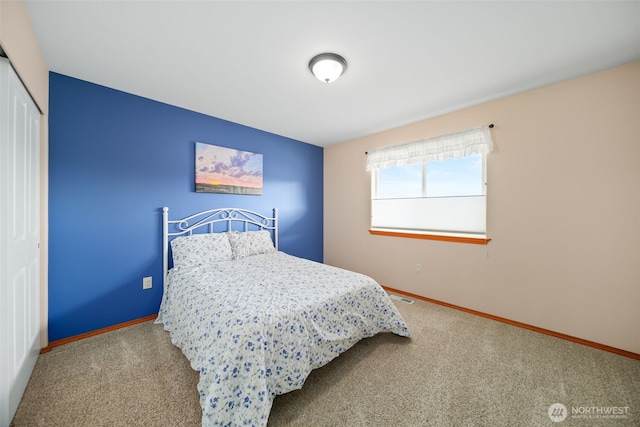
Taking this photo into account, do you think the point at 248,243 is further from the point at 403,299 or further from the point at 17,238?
the point at 403,299

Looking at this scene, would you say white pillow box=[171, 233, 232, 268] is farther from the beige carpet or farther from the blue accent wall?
the beige carpet

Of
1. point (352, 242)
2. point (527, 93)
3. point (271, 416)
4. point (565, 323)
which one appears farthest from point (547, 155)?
point (271, 416)

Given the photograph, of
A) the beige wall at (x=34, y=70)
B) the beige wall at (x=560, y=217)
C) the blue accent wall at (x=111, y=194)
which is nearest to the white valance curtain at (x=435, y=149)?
the beige wall at (x=560, y=217)

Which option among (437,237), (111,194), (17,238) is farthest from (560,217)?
(111,194)

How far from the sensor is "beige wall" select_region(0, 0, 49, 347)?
1.24 meters

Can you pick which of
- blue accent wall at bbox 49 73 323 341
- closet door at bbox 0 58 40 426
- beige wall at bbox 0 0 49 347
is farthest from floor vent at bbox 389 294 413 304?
beige wall at bbox 0 0 49 347

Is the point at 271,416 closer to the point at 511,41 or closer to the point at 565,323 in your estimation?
the point at 565,323

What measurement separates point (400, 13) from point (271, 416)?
2.56 metres

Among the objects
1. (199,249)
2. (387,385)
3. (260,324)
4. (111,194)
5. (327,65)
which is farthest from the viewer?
(199,249)

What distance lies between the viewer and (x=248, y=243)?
3.03 meters

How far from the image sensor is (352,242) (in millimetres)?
4016

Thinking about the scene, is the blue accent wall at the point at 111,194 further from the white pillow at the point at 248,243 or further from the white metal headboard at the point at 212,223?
the white pillow at the point at 248,243

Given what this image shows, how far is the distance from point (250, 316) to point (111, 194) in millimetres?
2042

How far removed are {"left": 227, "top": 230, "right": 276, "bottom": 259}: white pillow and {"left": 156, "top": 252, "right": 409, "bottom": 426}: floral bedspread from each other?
0.42 meters
